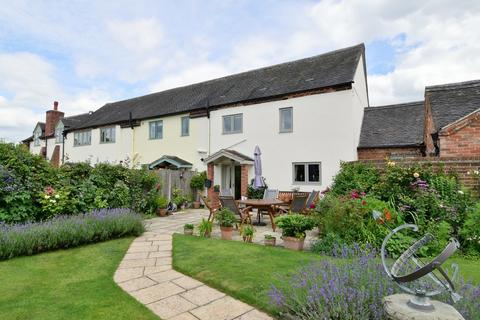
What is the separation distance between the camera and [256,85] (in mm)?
15664

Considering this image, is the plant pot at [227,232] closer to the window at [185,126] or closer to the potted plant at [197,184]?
the potted plant at [197,184]

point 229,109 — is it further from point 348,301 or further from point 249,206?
point 348,301

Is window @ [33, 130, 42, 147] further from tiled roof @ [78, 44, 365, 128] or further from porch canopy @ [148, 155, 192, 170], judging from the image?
porch canopy @ [148, 155, 192, 170]

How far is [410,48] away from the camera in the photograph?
1273 centimetres

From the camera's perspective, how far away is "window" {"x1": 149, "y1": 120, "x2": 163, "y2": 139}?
1827 cm

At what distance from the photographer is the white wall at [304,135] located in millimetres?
Result: 11789

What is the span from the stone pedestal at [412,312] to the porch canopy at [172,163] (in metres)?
14.7

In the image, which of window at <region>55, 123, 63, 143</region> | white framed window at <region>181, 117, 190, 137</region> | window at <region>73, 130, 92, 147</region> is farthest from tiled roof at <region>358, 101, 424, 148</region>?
window at <region>55, 123, 63, 143</region>

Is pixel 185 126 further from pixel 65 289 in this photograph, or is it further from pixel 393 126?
pixel 65 289

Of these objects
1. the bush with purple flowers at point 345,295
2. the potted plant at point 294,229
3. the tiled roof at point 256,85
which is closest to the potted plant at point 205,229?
the potted plant at point 294,229

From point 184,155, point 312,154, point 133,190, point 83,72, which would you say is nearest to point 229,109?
point 184,155

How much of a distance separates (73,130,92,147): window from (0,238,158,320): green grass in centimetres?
2038

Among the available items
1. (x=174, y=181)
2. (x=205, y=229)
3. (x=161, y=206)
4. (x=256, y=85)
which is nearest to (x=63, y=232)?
(x=205, y=229)

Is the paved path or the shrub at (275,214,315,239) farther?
the shrub at (275,214,315,239)
